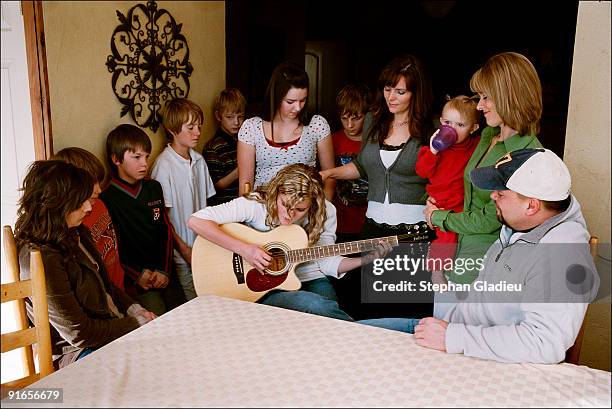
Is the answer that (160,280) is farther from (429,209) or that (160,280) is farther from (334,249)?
(429,209)

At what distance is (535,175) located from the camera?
1.51 meters

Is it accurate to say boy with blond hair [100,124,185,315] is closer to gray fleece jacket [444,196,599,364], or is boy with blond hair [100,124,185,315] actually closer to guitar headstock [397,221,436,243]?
guitar headstock [397,221,436,243]

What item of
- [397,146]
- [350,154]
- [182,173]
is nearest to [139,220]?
[182,173]

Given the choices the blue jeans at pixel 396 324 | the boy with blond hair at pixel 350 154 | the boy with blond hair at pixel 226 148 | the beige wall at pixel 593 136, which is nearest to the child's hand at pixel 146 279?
the boy with blond hair at pixel 226 148

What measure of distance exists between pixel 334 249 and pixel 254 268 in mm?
352

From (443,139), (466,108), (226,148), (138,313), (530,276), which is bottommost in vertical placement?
(138,313)

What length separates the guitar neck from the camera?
228 cm

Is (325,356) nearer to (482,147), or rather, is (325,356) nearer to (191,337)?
(191,337)

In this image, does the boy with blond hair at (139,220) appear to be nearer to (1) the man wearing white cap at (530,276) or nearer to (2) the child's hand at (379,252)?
(2) the child's hand at (379,252)

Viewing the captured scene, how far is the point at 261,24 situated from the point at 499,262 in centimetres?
218

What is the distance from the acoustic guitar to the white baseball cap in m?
0.75

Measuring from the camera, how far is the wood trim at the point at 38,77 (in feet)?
7.00

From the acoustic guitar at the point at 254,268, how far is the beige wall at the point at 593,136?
63 cm

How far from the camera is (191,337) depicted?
156cm
